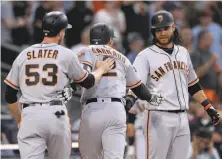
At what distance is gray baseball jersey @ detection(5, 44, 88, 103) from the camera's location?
738 cm

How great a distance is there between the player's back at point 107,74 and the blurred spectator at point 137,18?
618 cm

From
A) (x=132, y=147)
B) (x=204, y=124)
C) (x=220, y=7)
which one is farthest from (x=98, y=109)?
(x=220, y=7)

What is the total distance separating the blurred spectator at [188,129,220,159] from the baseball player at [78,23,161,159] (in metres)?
3.22

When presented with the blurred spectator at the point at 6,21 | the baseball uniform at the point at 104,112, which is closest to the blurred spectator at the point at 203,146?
the baseball uniform at the point at 104,112

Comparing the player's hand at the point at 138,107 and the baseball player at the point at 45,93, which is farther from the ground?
the baseball player at the point at 45,93

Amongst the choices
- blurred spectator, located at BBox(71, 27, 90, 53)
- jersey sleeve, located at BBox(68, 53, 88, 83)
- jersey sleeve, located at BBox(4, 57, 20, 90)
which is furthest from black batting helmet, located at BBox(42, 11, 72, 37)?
blurred spectator, located at BBox(71, 27, 90, 53)

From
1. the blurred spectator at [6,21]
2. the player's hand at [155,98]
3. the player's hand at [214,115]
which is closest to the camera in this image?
the player's hand at [155,98]

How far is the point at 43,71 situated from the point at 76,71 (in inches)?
14.2

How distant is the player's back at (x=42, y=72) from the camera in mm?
7379

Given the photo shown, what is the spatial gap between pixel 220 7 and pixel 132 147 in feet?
16.1

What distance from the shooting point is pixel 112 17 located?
14.1 metres

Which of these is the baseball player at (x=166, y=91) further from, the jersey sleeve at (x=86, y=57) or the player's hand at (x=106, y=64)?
the jersey sleeve at (x=86, y=57)

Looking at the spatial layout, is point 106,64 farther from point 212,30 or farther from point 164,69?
point 212,30

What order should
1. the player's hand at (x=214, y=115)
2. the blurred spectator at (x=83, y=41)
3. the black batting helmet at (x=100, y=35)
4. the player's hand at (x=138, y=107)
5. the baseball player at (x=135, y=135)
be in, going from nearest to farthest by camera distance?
the black batting helmet at (x=100, y=35), the player's hand at (x=214, y=115), the player's hand at (x=138, y=107), the baseball player at (x=135, y=135), the blurred spectator at (x=83, y=41)
